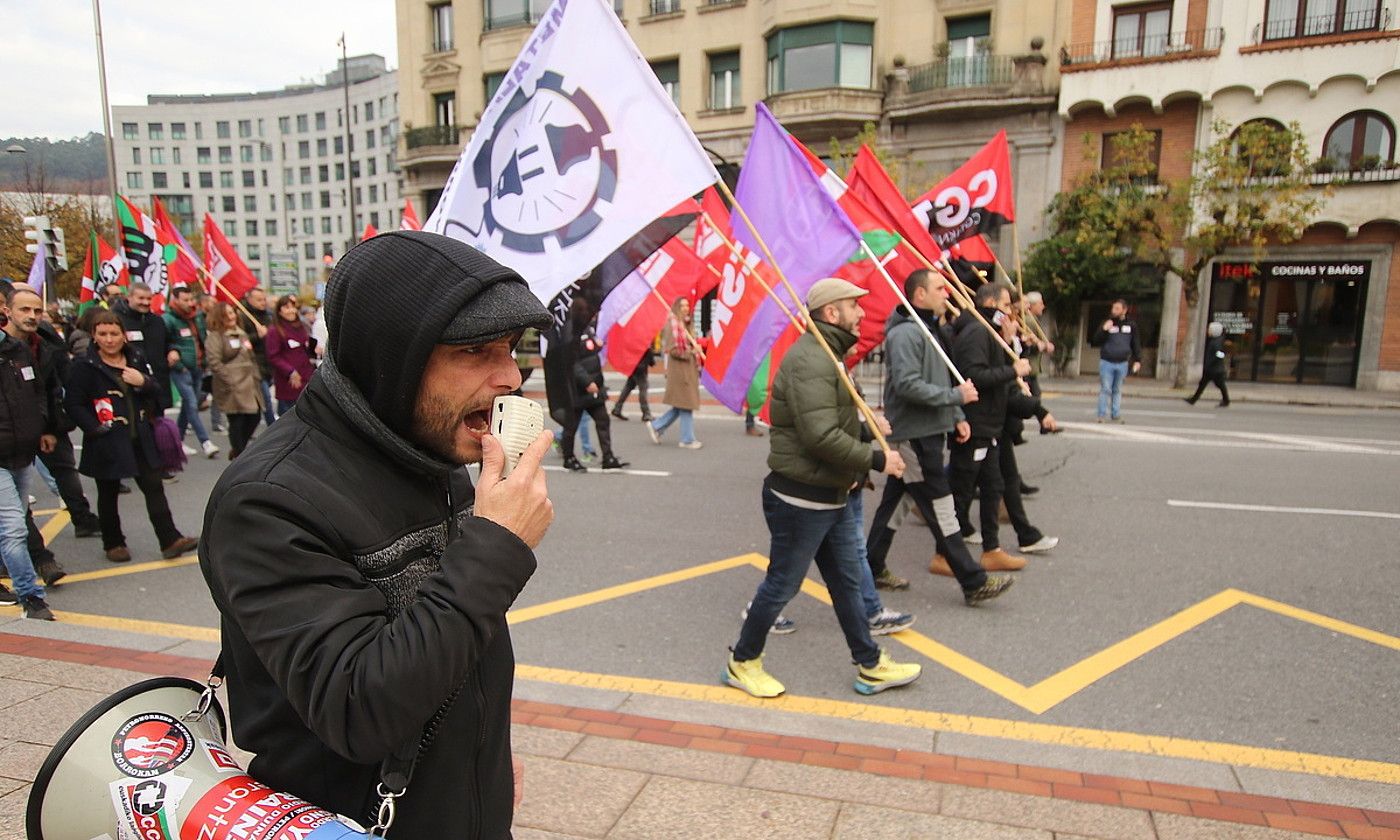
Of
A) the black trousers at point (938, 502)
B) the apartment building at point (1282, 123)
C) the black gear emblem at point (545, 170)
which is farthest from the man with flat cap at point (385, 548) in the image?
the apartment building at point (1282, 123)

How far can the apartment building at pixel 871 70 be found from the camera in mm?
23500

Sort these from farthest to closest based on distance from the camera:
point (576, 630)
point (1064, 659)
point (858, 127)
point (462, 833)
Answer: point (858, 127)
point (576, 630)
point (1064, 659)
point (462, 833)

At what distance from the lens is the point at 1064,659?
173 inches

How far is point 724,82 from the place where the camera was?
28.1m

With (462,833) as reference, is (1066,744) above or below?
below

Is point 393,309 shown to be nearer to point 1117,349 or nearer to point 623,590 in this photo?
point 623,590

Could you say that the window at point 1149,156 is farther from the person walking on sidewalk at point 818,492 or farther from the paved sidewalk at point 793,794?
the paved sidewalk at point 793,794

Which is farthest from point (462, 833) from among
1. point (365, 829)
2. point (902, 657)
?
point (902, 657)

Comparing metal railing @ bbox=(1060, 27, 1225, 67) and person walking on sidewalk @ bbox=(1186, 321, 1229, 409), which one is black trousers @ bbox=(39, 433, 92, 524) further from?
metal railing @ bbox=(1060, 27, 1225, 67)

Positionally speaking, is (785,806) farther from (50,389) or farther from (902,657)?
(50,389)

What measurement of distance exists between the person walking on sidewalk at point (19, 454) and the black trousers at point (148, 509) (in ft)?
2.28

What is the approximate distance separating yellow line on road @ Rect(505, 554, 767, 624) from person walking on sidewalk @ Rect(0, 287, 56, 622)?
264 centimetres

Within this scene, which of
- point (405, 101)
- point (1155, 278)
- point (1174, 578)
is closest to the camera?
point (1174, 578)

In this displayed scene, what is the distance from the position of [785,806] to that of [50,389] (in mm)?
5535
